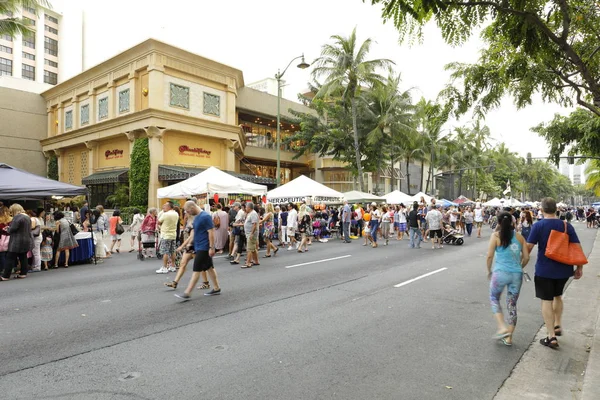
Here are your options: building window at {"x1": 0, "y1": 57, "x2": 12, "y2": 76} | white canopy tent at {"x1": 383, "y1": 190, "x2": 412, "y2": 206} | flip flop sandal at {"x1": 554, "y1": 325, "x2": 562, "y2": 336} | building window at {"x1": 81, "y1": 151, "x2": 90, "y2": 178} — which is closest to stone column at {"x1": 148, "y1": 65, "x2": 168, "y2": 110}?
building window at {"x1": 81, "y1": 151, "x2": 90, "y2": 178}

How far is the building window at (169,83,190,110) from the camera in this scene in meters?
25.9

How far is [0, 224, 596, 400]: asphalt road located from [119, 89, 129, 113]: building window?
20.6m

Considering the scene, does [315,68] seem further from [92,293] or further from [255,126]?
[92,293]

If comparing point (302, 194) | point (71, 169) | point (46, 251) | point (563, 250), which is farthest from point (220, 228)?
point (71, 169)

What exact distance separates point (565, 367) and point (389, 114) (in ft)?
96.3

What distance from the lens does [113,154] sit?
94.7ft

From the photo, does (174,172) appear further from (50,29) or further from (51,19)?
(51,19)

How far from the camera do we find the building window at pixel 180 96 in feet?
85.0

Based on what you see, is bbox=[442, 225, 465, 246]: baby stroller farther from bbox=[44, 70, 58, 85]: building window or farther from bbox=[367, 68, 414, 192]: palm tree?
bbox=[44, 70, 58, 85]: building window

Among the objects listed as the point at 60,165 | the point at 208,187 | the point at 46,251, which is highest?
the point at 60,165

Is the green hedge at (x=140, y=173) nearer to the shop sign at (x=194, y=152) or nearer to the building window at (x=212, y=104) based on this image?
the shop sign at (x=194, y=152)

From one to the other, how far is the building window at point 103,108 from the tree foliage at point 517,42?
27133 millimetres

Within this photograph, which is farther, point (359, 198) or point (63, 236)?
point (359, 198)

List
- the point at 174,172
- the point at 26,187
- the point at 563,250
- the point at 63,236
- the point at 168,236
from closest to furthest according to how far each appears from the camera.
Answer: the point at 563,250
the point at 168,236
the point at 63,236
the point at 26,187
the point at 174,172
